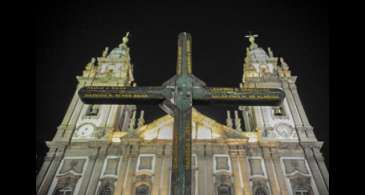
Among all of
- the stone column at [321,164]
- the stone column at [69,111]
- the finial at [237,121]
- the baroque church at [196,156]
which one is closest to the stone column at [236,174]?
the baroque church at [196,156]

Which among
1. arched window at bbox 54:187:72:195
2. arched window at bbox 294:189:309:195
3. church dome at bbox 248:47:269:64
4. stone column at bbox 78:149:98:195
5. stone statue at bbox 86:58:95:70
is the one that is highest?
church dome at bbox 248:47:269:64

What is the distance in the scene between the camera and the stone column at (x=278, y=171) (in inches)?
762

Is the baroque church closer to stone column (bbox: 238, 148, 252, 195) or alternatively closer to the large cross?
stone column (bbox: 238, 148, 252, 195)

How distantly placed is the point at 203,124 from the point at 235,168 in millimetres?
4281

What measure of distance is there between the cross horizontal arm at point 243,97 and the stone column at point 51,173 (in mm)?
16717

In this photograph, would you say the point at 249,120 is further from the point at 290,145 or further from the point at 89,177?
the point at 89,177

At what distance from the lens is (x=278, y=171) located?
66.6 feet

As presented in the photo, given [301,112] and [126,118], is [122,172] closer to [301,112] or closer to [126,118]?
[126,118]

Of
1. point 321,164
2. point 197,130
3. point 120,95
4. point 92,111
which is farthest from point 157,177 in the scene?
point 120,95

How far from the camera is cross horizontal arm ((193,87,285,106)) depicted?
18.9ft

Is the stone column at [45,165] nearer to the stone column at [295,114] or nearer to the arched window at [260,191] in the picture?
the arched window at [260,191]

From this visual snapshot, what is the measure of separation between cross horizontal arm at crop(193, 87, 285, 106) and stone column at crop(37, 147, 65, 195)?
16717 millimetres

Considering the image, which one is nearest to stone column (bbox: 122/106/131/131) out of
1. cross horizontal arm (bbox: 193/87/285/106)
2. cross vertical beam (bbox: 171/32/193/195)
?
cross vertical beam (bbox: 171/32/193/195)

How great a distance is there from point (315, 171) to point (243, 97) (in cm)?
1661
